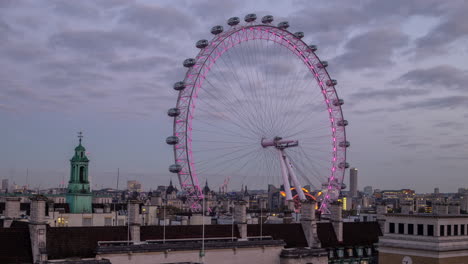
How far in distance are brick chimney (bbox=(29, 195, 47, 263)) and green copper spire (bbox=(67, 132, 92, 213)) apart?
51.0m

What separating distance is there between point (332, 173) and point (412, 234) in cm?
5231

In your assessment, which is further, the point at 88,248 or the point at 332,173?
the point at 332,173

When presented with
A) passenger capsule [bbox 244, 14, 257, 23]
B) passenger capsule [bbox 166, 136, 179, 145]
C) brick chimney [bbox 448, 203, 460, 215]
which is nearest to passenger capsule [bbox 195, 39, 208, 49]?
passenger capsule [bbox 244, 14, 257, 23]

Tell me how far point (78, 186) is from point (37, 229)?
5346cm

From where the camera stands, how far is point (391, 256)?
2504 inches

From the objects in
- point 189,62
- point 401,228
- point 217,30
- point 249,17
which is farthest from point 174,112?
point 401,228

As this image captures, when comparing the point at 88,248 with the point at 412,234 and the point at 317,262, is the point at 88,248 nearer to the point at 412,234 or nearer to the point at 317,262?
the point at 317,262

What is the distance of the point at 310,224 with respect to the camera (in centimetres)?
6544

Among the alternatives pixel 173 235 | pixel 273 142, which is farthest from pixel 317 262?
pixel 273 142

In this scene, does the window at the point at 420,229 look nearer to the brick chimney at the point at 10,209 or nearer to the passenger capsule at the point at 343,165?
the brick chimney at the point at 10,209

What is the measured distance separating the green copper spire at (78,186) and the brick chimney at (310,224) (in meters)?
46.2

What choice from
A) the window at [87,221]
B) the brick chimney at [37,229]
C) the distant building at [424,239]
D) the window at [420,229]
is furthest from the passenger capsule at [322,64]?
the brick chimney at [37,229]

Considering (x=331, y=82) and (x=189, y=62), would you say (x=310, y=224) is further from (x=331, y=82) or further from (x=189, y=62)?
(x=331, y=82)

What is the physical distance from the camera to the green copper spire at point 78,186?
101m
